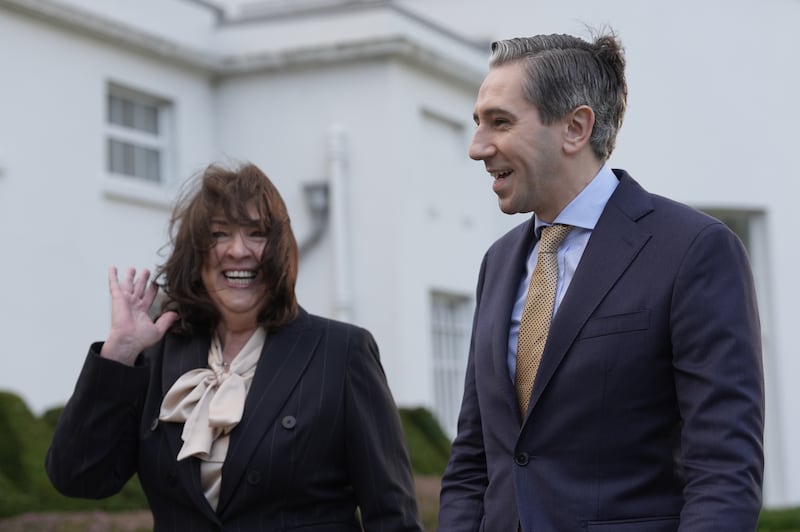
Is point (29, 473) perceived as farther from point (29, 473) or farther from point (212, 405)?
point (212, 405)

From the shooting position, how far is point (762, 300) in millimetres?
19438

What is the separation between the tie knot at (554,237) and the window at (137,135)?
36.6 feet

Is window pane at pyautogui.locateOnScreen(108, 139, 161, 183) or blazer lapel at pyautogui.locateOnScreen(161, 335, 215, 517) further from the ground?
window pane at pyautogui.locateOnScreen(108, 139, 161, 183)

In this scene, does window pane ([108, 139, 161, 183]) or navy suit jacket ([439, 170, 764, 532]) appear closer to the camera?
navy suit jacket ([439, 170, 764, 532])

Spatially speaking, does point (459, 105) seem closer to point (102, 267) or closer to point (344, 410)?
point (102, 267)

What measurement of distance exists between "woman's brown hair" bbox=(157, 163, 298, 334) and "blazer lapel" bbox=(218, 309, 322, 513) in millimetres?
55

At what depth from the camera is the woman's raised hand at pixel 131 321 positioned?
171 inches

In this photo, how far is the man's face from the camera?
3.25 metres

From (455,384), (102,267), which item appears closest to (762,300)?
(455,384)

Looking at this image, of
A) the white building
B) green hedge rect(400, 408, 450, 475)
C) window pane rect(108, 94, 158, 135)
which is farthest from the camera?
window pane rect(108, 94, 158, 135)

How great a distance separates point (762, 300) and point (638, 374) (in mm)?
16872

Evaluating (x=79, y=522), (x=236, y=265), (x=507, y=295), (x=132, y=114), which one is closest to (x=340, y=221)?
(x=132, y=114)

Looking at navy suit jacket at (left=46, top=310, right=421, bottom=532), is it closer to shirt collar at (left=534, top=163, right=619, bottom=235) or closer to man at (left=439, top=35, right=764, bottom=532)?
man at (left=439, top=35, right=764, bottom=532)

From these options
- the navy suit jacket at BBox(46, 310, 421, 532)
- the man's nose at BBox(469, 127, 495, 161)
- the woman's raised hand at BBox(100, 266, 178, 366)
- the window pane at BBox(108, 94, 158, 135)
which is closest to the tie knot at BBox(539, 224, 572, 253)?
the man's nose at BBox(469, 127, 495, 161)
